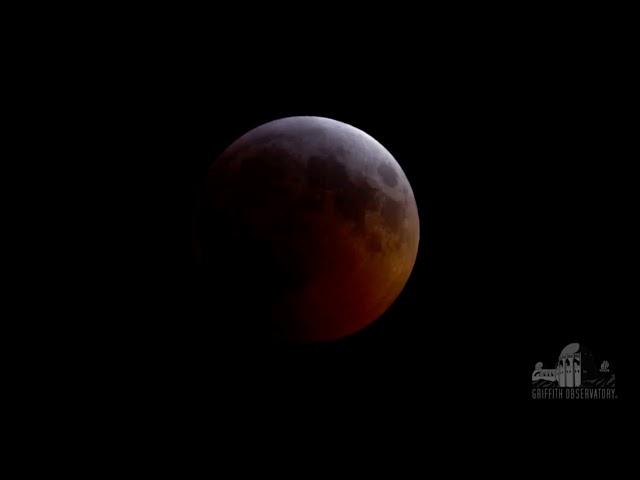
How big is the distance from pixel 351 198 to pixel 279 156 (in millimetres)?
704

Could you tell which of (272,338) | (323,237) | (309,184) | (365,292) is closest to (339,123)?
(309,184)

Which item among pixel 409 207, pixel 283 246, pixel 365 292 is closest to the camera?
pixel 283 246

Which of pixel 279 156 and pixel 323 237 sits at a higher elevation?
pixel 279 156

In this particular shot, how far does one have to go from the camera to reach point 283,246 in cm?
394

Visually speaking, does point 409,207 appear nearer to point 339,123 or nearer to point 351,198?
point 351,198

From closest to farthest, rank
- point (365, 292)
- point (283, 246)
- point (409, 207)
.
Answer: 1. point (283, 246)
2. point (365, 292)
3. point (409, 207)

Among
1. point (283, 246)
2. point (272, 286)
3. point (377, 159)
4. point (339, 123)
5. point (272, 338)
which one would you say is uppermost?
point (339, 123)

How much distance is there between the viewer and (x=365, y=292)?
420 cm

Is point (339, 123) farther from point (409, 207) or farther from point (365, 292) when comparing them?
point (365, 292)

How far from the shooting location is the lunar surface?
13.0ft

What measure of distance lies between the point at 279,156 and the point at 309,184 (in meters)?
0.38

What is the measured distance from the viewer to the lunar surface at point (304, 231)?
13.0 ft

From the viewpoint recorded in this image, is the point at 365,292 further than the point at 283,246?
Yes

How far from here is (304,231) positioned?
12.9ft
